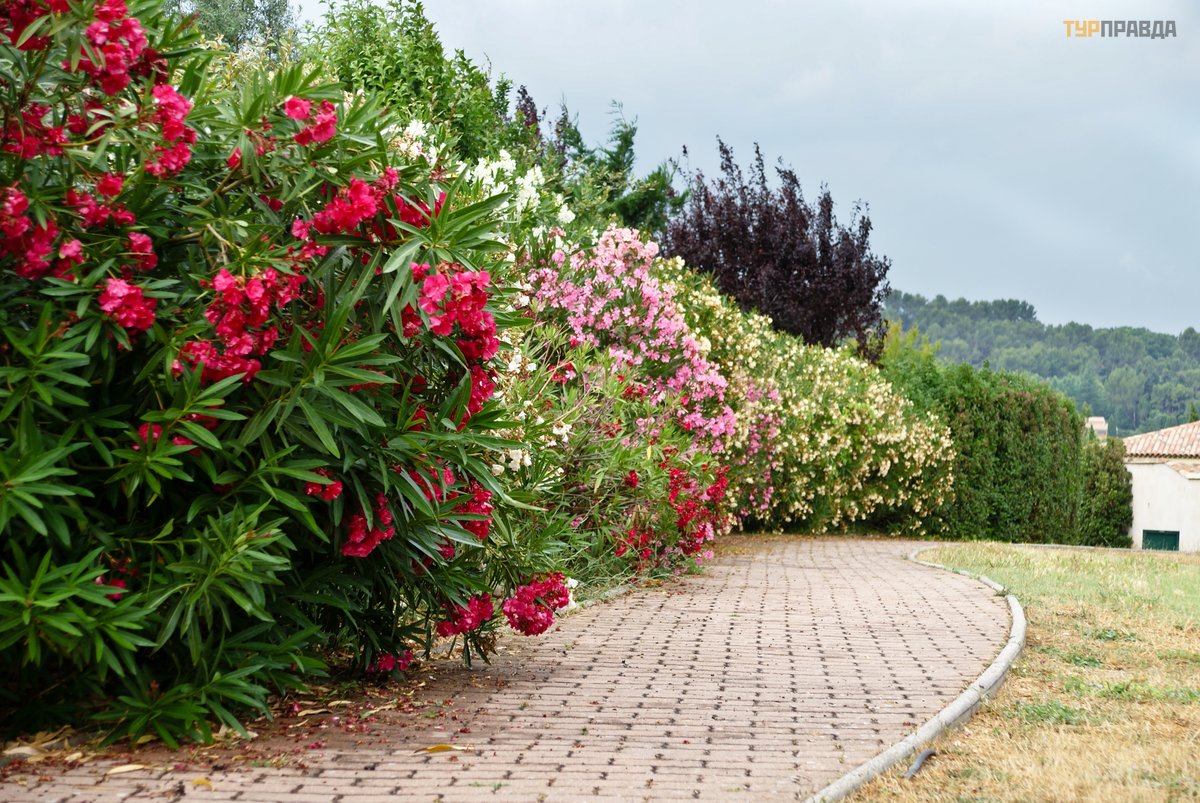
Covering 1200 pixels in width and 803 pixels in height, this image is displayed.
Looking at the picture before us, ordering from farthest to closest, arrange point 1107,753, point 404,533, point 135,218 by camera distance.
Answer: point 404,533 → point 1107,753 → point 135,218

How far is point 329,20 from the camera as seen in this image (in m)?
15.2

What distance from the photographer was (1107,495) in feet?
108

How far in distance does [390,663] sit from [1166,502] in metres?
42.9

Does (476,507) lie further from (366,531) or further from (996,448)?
(996,448)

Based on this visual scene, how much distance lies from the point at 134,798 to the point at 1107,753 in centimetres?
400

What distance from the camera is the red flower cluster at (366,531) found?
5.16 m

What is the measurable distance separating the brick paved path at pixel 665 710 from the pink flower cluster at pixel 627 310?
3149 millimetres

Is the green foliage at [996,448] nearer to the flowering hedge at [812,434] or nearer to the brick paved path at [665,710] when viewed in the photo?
the flowering hedge at [812,434]

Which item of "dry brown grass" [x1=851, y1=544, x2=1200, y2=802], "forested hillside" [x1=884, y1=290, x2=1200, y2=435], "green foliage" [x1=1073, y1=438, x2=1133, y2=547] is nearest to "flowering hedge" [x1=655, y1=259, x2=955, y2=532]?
"dry brown grass" [x1=851, y1=544, x2=1200, y2=802]

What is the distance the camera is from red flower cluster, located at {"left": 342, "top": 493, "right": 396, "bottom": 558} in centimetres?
516

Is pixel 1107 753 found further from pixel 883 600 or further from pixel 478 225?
pixel 883 600

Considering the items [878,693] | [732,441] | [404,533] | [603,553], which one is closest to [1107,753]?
[878,693]

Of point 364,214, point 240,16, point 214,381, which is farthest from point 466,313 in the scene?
point 240,16

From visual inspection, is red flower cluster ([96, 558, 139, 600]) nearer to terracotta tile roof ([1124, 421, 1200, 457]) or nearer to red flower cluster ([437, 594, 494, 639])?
red flower cluster ([437, 594, 494, 639])
